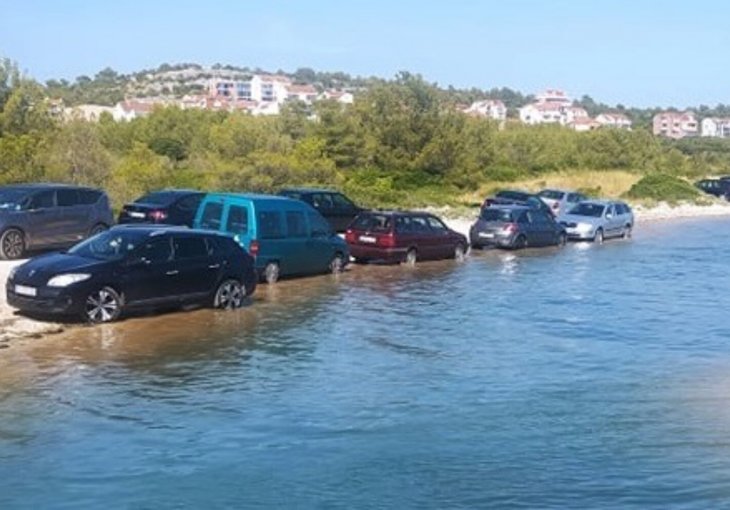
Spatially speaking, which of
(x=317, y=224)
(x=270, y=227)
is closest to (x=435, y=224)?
(x=317, y=224)

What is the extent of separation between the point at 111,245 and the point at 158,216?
9463 millimetres

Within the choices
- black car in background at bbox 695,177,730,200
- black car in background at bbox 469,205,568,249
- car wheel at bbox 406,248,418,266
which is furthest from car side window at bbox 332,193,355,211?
black car in background at bbox 695,177,730,200

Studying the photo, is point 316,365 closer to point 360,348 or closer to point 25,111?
point 360,348

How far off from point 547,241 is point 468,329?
1971cm

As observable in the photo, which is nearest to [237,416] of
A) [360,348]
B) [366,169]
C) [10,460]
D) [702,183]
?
[10,460]

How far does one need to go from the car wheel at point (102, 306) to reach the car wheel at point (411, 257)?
43.9 ft

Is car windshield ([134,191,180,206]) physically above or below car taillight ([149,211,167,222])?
above

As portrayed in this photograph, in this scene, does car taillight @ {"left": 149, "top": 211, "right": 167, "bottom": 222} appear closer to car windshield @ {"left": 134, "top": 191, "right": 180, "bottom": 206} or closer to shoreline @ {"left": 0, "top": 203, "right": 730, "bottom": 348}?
car windshield @ {"left": 134, "top": 191, "right": 180, "bottom": 206}

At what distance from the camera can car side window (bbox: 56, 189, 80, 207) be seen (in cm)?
2522

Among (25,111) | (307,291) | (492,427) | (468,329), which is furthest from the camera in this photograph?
(25,111)

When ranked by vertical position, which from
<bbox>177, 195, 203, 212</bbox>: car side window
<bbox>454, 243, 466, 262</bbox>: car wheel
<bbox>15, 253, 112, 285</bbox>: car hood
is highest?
<bbox>177, 195, 203, 212</bbox>: car side window

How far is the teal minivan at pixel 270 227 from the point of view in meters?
23.5

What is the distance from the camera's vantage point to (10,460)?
10117mm

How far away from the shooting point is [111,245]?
60.0ft
